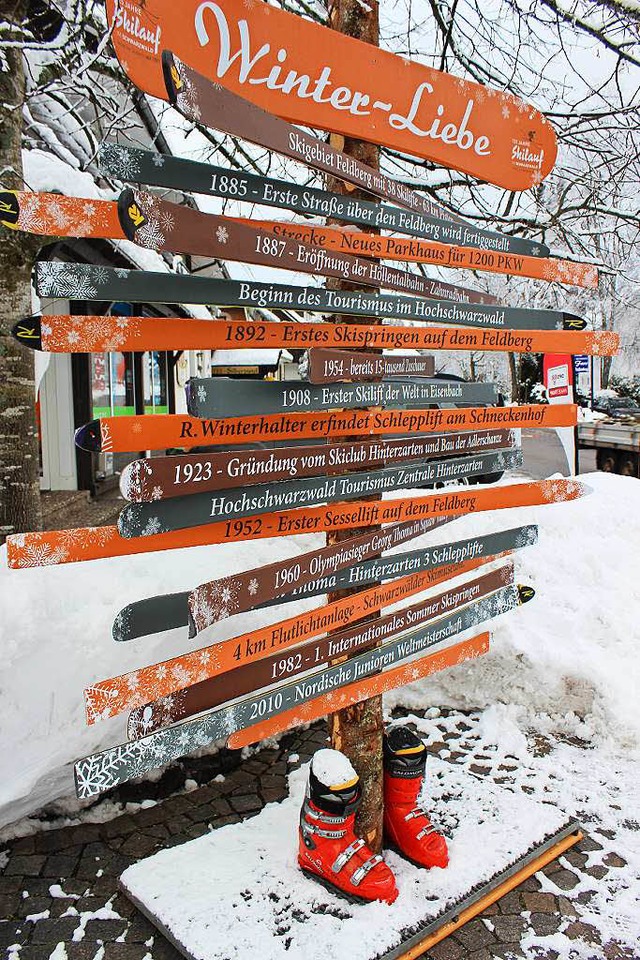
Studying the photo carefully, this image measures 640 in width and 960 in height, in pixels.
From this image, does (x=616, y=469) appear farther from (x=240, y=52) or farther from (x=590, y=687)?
(x=240, y=52)

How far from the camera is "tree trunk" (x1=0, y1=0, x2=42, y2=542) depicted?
4297 mm

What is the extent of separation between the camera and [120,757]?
183 cm

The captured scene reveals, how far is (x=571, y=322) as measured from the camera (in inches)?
108

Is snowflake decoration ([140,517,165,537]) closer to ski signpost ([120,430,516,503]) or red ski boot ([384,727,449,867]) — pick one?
ski signpost ([120,430,516,503])

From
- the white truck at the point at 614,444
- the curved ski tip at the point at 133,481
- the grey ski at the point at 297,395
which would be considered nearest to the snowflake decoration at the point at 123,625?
the curved ski tip at the point at 133,481

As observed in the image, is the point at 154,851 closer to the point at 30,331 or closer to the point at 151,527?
the point at 151,527

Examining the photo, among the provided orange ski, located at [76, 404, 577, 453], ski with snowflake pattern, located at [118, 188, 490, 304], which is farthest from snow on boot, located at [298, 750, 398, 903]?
ski with snowflake pattern, located at [118, 188, 490, 304]

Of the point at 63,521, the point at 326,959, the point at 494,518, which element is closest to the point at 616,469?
the point at 494,518

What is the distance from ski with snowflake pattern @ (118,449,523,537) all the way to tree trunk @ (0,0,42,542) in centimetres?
307

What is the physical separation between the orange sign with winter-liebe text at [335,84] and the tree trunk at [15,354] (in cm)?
277

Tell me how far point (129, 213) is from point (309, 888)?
237cm

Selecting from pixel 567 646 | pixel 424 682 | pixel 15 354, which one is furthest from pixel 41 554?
pixel 567 646

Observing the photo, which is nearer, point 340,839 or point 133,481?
point 133,481

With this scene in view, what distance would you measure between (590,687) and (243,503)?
2.86 metres
